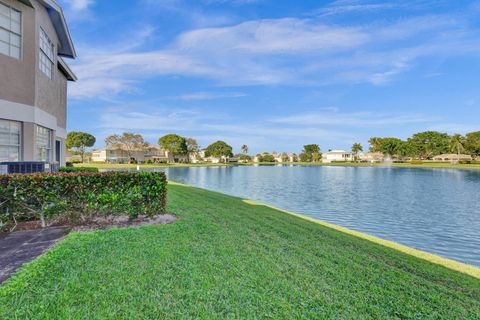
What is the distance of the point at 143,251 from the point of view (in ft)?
14.9

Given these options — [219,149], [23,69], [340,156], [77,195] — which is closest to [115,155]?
[219,149]

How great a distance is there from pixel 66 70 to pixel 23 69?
7.22 meters

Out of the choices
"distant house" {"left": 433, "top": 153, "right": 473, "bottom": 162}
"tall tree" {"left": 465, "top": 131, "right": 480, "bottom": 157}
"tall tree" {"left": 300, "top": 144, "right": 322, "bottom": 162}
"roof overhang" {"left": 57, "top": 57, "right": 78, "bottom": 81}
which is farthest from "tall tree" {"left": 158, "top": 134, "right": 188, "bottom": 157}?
"tall tree" {"left": 465, "top": 131, "right": 480, "bottom": 157}

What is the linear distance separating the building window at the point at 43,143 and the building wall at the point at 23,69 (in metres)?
1.88

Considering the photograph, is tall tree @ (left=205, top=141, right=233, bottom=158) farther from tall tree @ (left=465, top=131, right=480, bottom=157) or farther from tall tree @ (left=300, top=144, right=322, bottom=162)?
tall tree @ (left=465, top=131, right=480, bottom=157)

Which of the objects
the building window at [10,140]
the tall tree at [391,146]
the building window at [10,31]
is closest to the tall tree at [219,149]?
the tall tree at [391,146]

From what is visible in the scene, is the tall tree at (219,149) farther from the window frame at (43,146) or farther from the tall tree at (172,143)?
the window frame at (43,146)

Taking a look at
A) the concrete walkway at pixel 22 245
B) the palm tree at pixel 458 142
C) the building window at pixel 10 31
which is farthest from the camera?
the palm tree at pixel 458 142

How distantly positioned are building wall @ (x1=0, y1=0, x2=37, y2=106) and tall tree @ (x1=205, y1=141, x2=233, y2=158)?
103506 millimetres

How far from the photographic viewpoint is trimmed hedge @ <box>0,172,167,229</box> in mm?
5785

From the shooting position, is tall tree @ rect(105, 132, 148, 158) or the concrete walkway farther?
tall tree @ rect(105, 132, 148, 158)

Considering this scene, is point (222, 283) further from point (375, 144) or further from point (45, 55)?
point (375, 144)

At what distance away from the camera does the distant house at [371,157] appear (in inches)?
4569

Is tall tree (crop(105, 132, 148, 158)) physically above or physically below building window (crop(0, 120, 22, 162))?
above
